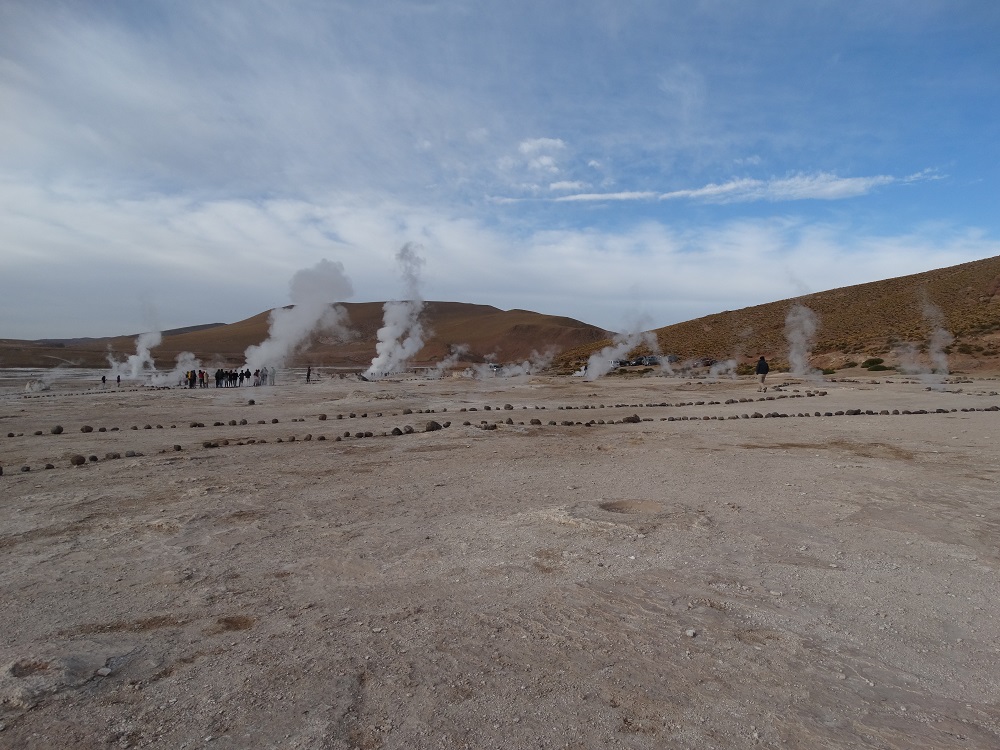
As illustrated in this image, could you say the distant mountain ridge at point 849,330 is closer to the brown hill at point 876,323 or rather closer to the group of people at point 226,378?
the brown hill at point 876,323

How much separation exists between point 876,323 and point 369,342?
97.9 m

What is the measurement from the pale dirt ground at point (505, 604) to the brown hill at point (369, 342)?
83.2 meters

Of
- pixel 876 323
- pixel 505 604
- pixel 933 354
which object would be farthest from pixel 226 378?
pixel 876 323

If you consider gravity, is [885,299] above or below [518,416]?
above

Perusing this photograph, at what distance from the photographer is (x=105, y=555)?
5.86 m

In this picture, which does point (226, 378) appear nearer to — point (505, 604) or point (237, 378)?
point (237, 378)

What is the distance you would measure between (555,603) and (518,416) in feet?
48.3

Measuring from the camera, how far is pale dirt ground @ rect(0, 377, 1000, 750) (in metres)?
3.31

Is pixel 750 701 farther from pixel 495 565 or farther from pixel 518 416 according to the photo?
pixel 518 416

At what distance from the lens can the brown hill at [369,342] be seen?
304ft

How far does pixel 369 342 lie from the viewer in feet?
436

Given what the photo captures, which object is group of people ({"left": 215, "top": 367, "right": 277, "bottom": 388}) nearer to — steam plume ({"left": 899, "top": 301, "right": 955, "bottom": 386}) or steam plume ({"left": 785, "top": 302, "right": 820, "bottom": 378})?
steam plume ({"left": 785, "top": 302, "right": 820, "bottom": 378})

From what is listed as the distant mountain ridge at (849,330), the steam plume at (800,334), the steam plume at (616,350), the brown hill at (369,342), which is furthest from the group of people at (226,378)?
the brown hill at (369,342)

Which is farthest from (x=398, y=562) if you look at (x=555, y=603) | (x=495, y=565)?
(x=555, y=603)
